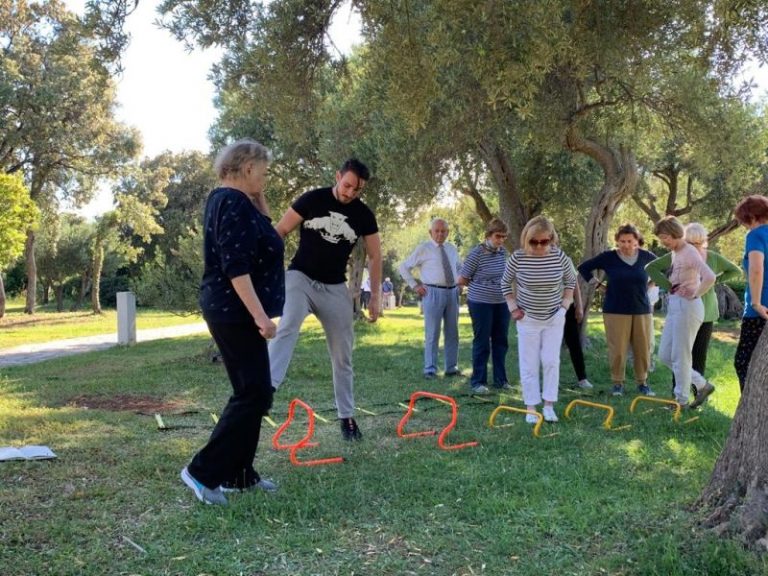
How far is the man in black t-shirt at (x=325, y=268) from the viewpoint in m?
5.01

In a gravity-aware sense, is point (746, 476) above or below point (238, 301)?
below

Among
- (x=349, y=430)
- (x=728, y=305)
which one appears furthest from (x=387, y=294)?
(x=349, y=430)

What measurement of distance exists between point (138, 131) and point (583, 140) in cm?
2004

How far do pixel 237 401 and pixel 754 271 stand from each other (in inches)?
162

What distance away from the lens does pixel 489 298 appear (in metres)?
8.04

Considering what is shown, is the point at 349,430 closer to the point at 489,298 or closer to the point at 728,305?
the point at 489,298

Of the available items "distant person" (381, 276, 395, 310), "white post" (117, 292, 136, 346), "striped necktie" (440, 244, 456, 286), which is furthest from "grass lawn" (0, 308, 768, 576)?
"distant person" (381, 276, 395, 310)

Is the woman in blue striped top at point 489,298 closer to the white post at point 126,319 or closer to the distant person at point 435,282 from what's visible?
the distant person at point 435,282

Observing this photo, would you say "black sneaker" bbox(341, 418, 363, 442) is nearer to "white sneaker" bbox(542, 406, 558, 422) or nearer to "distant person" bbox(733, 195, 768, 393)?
"white sneaker" bbox(542, 406, 558, 422)

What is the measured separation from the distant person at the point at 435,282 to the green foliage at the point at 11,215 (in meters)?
13.0

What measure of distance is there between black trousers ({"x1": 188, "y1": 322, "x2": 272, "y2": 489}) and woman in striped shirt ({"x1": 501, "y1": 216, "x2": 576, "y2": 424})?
2820mm

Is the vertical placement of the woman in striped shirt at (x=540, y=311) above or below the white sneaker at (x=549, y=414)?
above

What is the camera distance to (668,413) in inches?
242

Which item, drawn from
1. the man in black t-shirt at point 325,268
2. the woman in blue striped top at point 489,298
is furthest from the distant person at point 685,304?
the man in black t-shirt at point 325,268
